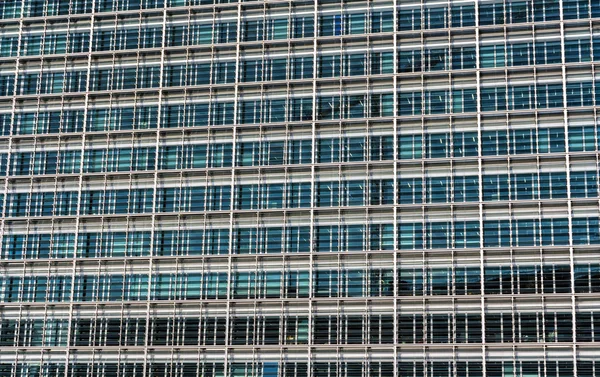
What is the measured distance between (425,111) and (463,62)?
19.5 ft

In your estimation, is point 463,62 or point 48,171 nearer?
point 463,62

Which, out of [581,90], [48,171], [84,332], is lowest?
[84,332]

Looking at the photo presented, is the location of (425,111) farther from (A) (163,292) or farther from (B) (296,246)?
(A) (163,292)

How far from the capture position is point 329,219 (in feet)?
343

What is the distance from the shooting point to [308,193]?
105750 mm

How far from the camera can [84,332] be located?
107312 millimetres

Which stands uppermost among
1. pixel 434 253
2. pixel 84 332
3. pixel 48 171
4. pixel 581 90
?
pixel 581 90

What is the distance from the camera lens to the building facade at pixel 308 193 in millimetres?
100125

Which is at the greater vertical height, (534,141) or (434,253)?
(534,141)

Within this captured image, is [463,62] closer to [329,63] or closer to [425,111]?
[425,111]

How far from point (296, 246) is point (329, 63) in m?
18.2

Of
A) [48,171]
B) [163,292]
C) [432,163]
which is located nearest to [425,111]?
[432,163]

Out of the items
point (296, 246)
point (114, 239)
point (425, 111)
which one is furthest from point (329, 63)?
point (114, 239)

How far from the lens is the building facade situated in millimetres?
100125
